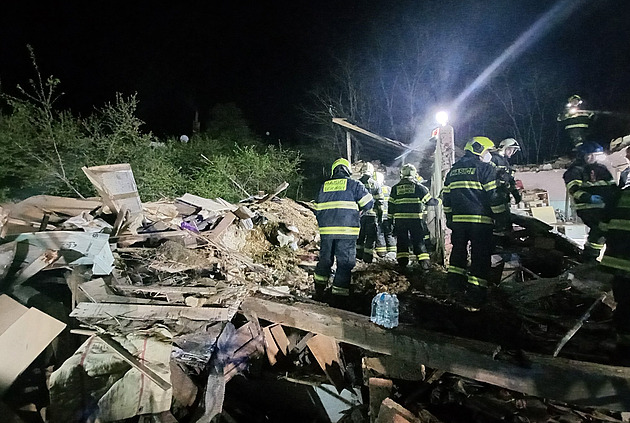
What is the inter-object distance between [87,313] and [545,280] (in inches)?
198

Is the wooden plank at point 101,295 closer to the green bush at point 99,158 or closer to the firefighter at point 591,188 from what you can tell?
the firefighter at point 591,188

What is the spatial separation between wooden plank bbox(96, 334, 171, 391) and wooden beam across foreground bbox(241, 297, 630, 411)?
4.17 ft

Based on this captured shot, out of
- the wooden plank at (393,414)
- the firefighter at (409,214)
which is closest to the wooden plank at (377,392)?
the wooden plank at (393,414)

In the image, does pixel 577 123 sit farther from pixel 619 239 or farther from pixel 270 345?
pixel 270 345

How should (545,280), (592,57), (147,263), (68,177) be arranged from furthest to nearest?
(592,57)
(68,177)
(147,263)
(545,280)

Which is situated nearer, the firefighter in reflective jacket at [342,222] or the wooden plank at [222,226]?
the firefighter in reflective jacket at [342,222]

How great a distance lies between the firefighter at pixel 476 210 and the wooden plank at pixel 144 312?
2.82 m

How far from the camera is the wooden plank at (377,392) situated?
2.90 meters

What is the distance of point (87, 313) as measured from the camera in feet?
12.2

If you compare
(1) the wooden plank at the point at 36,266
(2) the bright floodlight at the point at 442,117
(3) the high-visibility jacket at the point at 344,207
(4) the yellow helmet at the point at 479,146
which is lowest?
(1) the wooden plank at the point at 36,266

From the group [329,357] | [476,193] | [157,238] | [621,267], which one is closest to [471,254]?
[476,193]

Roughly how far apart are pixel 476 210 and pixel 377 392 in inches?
94.3

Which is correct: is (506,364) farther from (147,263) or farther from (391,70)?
(391,70)

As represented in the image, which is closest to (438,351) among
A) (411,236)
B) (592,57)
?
(411,236)
